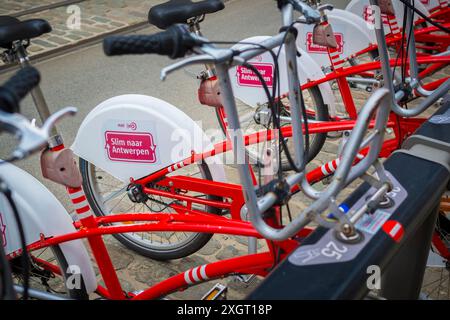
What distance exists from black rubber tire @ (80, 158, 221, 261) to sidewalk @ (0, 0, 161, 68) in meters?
3.06

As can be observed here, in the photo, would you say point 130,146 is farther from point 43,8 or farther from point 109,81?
point 43,8

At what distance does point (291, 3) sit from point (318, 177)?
90cm

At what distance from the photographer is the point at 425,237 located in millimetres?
1919

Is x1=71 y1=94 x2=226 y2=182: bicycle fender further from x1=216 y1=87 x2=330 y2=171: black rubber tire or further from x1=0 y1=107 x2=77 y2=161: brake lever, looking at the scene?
x1=0 y1=107 x2=77 y2=161: brake lever

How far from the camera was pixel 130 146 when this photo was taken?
257 centimetres

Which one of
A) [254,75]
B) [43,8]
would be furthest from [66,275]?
[43,8]

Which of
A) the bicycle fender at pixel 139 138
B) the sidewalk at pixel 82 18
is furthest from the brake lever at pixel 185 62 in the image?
the sidewalk at pixel 82 18

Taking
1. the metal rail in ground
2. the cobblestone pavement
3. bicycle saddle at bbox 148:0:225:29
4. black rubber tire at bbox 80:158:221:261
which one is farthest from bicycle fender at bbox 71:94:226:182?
the cobblestone pavement

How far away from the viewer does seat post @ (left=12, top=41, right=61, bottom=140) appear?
1.89 m

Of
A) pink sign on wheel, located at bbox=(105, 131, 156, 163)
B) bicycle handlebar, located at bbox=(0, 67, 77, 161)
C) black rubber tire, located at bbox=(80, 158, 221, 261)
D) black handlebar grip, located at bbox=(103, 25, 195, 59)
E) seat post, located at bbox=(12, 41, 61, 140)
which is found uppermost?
black handlebar grip, located at bbox=(103, 25, 195, 59)

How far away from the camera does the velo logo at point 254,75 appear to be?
3195 mm
